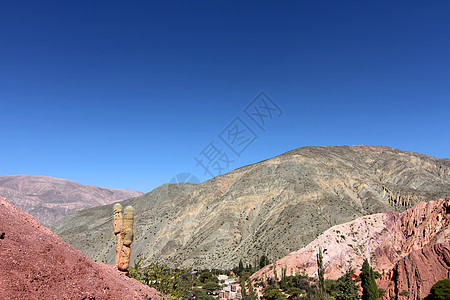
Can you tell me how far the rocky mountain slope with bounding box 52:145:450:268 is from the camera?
65.1 metres

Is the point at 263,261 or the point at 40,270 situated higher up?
the point at 40,270

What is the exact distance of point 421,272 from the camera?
2577 cm

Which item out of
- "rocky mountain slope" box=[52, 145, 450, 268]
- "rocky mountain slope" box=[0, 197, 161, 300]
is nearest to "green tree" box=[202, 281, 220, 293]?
"rocky mountain slope" box=[52, 145, 450, 268]

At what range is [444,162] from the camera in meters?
114

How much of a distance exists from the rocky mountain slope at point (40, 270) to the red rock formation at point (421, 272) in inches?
978

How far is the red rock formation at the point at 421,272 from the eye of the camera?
24.9 m

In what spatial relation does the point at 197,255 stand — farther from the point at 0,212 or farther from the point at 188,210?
the point at 0,212

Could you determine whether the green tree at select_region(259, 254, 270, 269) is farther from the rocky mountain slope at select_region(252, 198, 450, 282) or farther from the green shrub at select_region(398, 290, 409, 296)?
the green shrub at select_region(398, 290, 409, 296)

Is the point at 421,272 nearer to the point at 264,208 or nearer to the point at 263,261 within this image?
the point at 263,261

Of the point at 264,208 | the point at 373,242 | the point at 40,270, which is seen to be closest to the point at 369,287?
the point at 373,242

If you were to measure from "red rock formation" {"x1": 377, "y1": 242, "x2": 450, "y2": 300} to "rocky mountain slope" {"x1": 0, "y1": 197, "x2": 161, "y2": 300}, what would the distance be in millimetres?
24853

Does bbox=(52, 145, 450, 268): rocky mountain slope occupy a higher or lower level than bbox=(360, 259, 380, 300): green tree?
higher

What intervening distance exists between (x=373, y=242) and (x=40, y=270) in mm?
48693

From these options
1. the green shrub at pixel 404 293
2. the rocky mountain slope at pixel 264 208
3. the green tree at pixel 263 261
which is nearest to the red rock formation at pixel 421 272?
the green shrub at pixel 404 293
